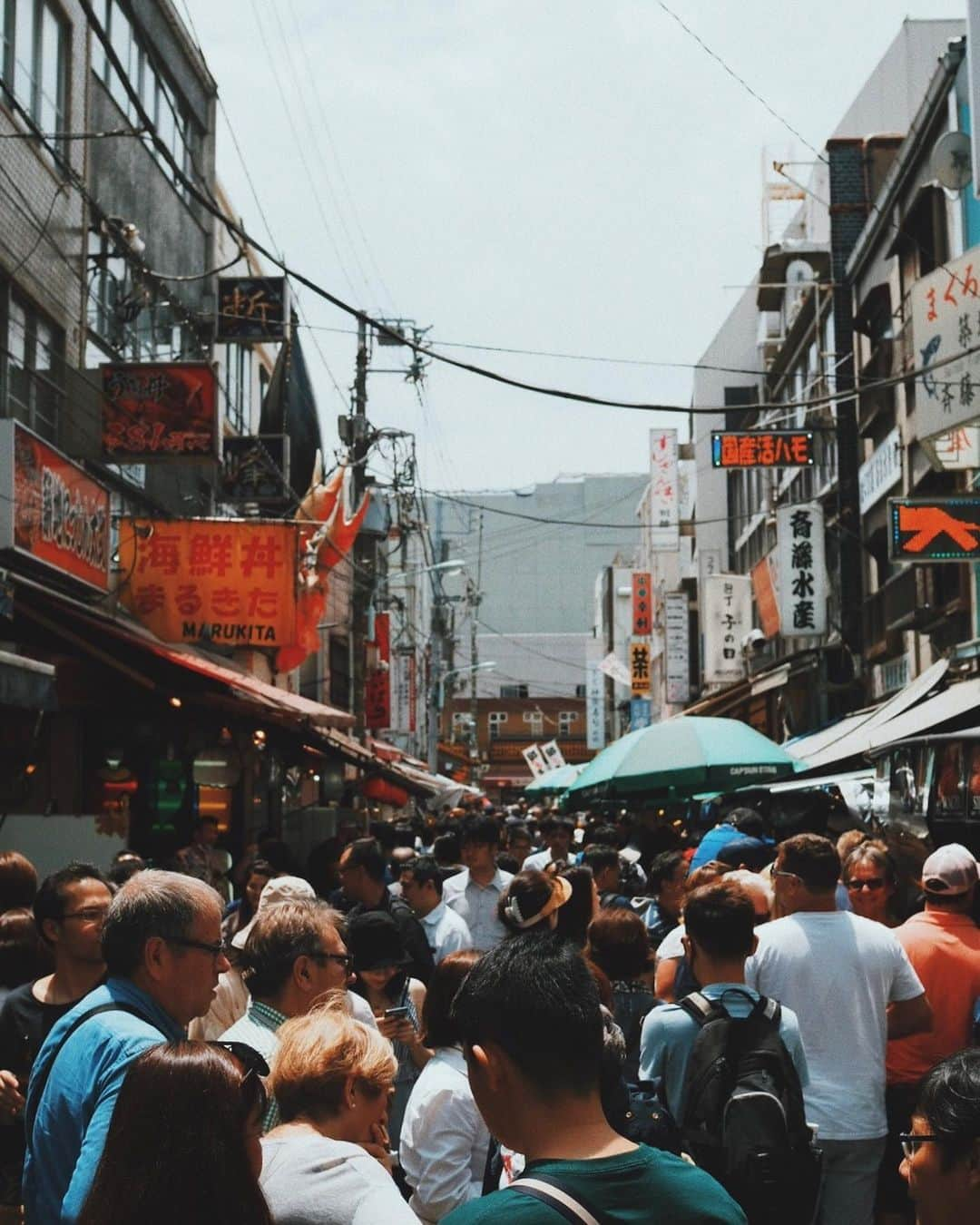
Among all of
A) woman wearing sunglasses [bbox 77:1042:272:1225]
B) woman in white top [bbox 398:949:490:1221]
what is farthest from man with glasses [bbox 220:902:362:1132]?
woman wearing sunglasses [bbox 77:1042:272:1225]

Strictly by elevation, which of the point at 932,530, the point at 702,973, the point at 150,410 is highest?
the point at 150,410

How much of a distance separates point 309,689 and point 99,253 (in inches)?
759

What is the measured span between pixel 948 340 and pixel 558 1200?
43.0 feet

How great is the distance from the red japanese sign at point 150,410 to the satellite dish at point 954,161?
928 cm

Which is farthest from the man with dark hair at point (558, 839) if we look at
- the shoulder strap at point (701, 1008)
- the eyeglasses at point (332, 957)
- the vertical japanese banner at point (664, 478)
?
the vertical japanese banner at point (664, 478)

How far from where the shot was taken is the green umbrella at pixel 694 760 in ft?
49.4

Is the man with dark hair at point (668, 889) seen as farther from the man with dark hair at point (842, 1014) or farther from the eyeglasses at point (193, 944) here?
the eyeglasses at point (193, 944)

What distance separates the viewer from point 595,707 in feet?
259

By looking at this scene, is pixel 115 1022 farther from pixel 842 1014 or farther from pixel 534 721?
pixel 534 721

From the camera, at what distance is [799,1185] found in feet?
14.7

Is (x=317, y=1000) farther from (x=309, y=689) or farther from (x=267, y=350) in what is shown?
(x=309, y=689)

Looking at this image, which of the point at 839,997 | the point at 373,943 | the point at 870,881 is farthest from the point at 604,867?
the point at 839,997

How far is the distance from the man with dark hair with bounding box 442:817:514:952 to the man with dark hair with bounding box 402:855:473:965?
53 cm

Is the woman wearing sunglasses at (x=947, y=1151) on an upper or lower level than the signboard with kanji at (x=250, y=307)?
lower
